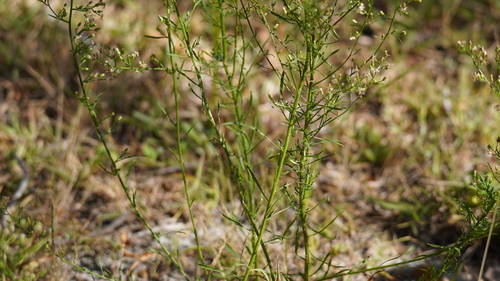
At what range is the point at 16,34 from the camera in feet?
11.1

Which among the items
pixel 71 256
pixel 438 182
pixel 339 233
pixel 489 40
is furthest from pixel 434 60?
pixel 71 256

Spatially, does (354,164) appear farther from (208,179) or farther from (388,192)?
(208,179)

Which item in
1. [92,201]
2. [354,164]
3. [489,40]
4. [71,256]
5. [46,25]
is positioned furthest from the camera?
[489,40]

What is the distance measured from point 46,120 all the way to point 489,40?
3.45 metres

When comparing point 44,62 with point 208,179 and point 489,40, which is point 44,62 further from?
point 489,40

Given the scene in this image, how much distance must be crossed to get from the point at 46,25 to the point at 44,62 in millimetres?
478

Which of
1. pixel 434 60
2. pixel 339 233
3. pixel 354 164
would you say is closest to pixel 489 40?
pixel 434 60

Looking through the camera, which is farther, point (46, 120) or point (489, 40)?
point (489, 40)

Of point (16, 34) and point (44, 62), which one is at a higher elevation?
point (16, 34)

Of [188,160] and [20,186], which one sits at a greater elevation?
Answer: [188,160]

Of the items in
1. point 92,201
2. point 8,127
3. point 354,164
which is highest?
point 8,127

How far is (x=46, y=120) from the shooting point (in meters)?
2.97

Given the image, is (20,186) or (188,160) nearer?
(20,186)

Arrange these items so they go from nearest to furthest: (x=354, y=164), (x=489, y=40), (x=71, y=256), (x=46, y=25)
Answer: (x=71, y=256) < (x=354, y=164) < (x=46, y=25) < (x=489, y=40)
